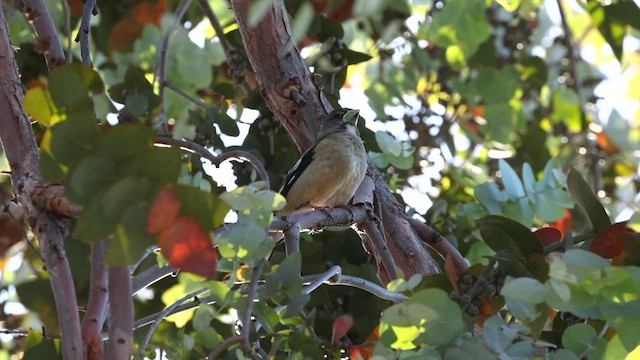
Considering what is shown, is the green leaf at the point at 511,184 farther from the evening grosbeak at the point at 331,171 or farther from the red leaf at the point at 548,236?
the red leaf at the point at 548,236

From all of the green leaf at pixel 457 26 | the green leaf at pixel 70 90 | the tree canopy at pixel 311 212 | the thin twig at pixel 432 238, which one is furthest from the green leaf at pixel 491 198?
the green leaf at pixel 70 90

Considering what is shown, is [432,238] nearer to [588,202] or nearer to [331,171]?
[588,202]

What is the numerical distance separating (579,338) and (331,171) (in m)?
1.79

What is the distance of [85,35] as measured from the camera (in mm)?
2453

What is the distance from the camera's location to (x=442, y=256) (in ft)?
9.60

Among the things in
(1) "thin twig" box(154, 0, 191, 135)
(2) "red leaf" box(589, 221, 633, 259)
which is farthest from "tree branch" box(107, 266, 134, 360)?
(1) "thin twig" box(154, 0, 191, 135)

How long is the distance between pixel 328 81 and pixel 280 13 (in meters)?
0.59

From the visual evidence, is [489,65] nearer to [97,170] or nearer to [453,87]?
[453,87]

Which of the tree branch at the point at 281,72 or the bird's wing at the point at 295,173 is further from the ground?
the tree branch at the point at 281,72

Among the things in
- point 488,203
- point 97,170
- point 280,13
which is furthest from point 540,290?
point 488,203

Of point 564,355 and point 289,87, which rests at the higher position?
point 289,87

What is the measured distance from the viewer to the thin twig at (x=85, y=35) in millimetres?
2338

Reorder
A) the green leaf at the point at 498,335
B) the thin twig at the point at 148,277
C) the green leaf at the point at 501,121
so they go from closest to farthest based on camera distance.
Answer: the green leaf at the point at 498,335, the thin twig at the point at 148,277, the green leaf at the point at 501,121

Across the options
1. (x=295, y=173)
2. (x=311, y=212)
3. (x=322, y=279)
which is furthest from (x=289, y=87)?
(x=322, y=279)
